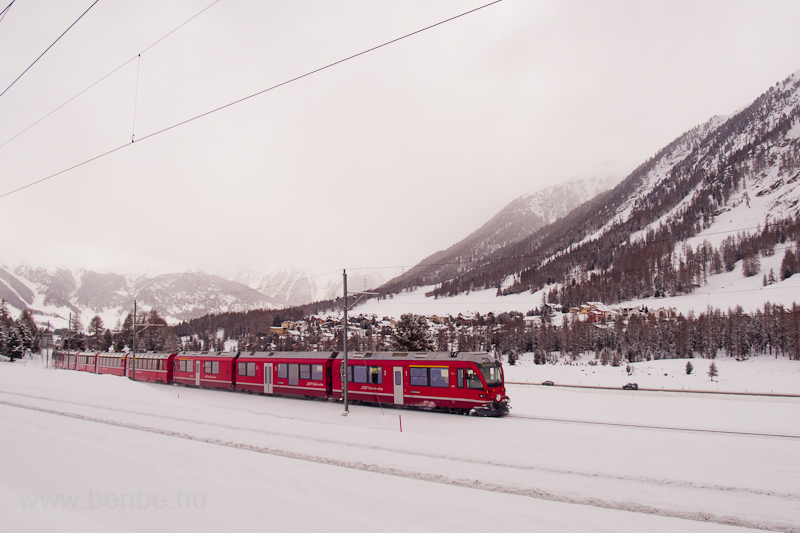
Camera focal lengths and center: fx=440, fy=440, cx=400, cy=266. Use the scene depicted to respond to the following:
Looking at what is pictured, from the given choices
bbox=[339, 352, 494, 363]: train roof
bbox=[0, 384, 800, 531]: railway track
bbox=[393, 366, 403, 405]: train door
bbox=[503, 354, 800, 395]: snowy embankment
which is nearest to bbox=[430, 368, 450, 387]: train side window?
bbox=[339, 352, 494, 363]: train roof

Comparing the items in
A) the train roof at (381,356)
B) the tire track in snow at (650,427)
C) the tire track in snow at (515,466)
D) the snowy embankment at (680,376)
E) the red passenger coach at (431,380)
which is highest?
the train roof at (381,356)

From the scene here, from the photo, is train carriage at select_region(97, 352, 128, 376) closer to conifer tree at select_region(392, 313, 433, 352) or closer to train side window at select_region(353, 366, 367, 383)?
conifer tree at select_region(392, 313, 433, 352)

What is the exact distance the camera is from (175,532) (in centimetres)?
750

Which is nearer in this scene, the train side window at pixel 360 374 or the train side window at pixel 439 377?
the train side window at pixel 439 377

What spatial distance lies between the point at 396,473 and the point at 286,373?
22787 millimetres

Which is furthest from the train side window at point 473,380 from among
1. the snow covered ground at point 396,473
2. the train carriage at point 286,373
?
the train carriage at point 286,373

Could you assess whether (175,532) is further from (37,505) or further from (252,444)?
(252,444)

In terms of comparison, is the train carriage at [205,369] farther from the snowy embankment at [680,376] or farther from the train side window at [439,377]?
the snowy embankment at [680,376]

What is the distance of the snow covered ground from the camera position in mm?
8508

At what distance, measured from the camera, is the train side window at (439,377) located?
83.5 ft

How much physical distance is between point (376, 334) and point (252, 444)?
13115cm

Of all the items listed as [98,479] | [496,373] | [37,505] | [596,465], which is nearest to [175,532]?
[37,505]

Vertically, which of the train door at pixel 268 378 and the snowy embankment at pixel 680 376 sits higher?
the train door at pixel 268 378

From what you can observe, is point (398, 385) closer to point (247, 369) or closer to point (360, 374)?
point (360, 374)
